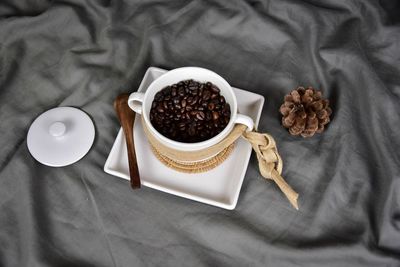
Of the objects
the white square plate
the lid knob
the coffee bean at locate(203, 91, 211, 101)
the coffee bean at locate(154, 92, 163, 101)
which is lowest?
the white square plate

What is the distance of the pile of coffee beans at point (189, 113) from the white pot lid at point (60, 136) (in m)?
0.18

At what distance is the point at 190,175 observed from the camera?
0.71 m

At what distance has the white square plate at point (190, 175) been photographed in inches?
27.0

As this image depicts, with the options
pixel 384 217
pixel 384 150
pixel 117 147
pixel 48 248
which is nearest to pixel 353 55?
pixel 384 150

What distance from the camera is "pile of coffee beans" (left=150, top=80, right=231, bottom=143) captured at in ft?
2.08

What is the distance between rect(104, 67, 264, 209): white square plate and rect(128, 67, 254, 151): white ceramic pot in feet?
0.30

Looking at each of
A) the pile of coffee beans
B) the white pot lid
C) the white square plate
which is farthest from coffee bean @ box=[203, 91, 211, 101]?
the white pot lid

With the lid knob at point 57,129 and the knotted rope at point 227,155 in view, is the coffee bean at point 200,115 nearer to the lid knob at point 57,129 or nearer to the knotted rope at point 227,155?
the knotted rope at point 227,155

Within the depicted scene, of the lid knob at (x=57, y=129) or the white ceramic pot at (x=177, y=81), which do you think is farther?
the lid knob at (x=57, y=129)

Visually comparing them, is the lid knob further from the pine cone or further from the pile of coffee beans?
the pine cone

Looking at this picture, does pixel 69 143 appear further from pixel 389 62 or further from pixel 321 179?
pixel 389 62

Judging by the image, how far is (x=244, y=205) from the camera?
2.35ft

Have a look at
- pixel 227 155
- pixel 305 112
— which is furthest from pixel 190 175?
pixel 305 112

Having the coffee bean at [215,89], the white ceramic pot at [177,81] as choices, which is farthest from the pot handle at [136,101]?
the coffee bean at [215,89]
